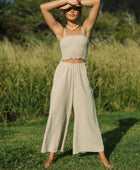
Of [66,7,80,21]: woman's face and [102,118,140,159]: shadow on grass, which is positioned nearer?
[66,7,80,21]: woman's face

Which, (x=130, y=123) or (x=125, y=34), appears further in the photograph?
(x=125, y=34)

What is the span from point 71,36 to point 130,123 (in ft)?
9.45

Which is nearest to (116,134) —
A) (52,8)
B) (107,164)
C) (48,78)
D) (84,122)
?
(107,164)

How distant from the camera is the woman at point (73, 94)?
2.73 m

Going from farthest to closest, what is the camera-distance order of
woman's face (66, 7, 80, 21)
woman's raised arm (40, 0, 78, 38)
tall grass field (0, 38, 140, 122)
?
tall grass field (0, 38, 140, 122), woman's face (66, 7, 80, 21), woman's raised arm (40, 0, 78, 38)

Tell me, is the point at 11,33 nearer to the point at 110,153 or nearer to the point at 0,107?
the point at 0,107

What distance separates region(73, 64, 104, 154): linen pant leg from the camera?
2.73 meters

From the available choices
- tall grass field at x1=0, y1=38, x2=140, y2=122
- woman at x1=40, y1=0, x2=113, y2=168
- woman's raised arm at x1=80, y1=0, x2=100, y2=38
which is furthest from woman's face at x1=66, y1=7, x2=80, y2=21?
tall grass field at x1=0, y1=38, x2=140, y2=122

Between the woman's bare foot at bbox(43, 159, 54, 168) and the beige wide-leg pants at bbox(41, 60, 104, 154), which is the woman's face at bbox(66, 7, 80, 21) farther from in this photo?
the woman's bare foot at bbox(43, 159, 54, 168)

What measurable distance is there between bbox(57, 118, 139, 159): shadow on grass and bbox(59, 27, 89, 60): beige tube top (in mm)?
1392

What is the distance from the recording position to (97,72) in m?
6.14

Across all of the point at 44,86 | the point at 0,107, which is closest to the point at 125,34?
the point at 44,86

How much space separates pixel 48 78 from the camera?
563 cm

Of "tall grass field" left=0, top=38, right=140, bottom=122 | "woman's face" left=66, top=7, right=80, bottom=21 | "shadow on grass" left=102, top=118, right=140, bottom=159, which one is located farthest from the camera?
"tall grass field" left=0, top=38, right=140, bottom=122
